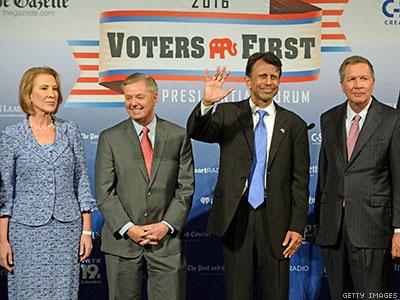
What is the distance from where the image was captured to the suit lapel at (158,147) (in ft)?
11.5

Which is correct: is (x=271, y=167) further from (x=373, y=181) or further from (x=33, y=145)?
(x=33, y=145)

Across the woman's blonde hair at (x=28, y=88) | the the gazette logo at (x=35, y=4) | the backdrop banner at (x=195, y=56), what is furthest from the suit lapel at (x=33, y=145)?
the the gazette logo at (x=35, y=4)

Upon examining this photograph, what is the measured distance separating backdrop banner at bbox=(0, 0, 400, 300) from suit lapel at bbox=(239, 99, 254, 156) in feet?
2.99

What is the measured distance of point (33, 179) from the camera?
10.8 ft

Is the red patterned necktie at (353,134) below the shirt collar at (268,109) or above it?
below

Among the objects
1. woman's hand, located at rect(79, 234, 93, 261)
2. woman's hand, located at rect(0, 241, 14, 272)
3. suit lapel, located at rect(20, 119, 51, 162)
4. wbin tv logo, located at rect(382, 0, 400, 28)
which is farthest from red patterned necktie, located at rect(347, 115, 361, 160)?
woman's hand, located at rect(0, 241, 14, 272)

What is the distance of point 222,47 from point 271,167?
134 cm

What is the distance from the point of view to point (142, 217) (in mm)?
3465

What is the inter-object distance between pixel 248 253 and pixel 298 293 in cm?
130

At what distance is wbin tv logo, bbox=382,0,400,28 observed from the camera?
4586 mm

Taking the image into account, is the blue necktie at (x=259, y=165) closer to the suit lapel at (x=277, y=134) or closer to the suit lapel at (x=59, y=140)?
the suit lapel at (x=277, y=134)

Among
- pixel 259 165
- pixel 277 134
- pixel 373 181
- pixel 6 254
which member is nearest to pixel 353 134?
pixel 373 181

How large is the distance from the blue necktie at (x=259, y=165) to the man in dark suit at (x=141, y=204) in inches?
14.0

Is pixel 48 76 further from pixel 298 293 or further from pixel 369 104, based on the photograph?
pixel 298 293
